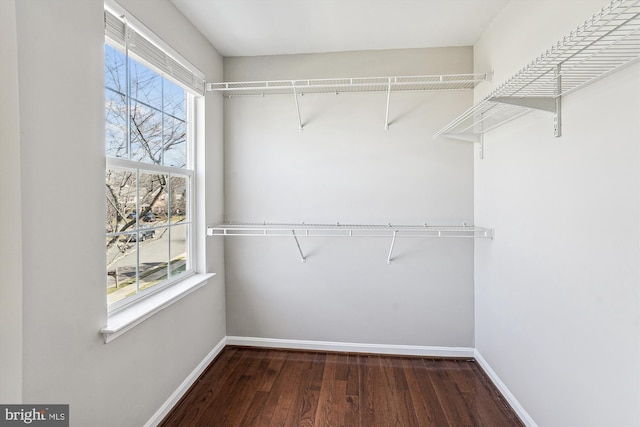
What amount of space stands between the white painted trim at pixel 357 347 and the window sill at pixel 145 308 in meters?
0.76

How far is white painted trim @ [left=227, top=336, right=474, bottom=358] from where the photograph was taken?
233 cm

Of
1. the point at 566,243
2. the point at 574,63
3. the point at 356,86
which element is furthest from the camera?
the point at 356,86

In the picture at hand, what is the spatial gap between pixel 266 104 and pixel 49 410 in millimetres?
2170

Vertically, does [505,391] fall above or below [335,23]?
below

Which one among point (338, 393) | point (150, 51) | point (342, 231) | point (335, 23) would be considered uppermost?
point (335, 23)

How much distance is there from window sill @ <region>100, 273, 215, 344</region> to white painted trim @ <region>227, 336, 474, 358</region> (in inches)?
30.0

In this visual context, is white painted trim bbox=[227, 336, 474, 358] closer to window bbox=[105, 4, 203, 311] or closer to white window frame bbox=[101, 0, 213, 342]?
white window frame bbox=[101, 0, 213, 342]

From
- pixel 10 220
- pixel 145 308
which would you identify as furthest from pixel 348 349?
pixel 10 220

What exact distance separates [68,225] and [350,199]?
174cm

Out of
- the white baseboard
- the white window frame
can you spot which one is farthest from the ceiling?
the white baseboard

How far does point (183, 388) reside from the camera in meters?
1.89

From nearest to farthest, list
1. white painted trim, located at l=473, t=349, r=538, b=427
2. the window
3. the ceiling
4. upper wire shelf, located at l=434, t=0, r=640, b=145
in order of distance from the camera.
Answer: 1. upper wire shelf, located at l=434, t=0, r=640, b=145
2. the window
3. white painted trim, located at l=473, t=349, r=538, b=427
4. the ceiling

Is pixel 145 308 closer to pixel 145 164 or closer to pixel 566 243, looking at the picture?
pixel 145 164

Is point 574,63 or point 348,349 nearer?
point 574,63
